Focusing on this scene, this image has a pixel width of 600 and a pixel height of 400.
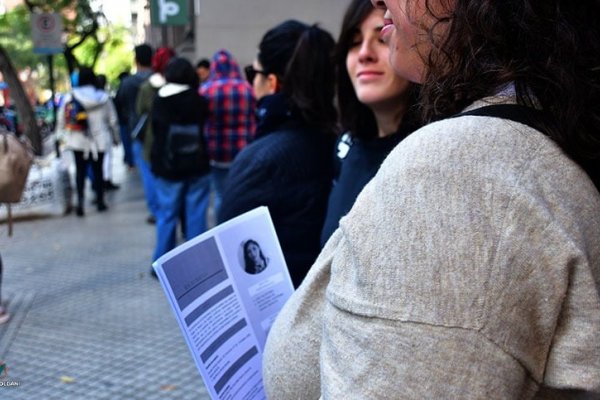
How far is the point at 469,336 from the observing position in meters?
0.80

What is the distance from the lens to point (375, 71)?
81.5 inches

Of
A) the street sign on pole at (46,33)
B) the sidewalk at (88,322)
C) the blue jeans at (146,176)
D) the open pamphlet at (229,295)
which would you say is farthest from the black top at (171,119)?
the street sign on pole at (46,33)

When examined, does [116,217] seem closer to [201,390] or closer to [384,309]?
[201,390]

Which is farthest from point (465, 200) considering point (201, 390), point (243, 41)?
point (243, 41)

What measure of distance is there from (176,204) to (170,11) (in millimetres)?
4945

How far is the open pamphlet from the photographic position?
4.33 feet

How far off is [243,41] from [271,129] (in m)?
8.44

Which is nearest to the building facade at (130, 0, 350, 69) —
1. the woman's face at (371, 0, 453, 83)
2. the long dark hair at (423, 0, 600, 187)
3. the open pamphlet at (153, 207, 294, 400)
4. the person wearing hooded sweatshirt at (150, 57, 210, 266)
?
the person wearing hooded sweatshirt at (150, 57, 210, 266)

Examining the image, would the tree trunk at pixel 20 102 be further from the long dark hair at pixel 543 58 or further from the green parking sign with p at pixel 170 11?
the long dark hair at pixel 543 58

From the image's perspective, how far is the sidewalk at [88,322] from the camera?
13.1 feet

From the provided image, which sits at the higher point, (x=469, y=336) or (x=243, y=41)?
(x=469, y=336)

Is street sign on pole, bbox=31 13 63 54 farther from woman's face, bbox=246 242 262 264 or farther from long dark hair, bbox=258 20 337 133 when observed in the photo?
woman's face, bbox=246 242 262 264

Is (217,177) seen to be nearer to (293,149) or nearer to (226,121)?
(226,121)

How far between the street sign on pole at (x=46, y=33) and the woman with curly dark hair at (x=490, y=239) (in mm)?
11348
